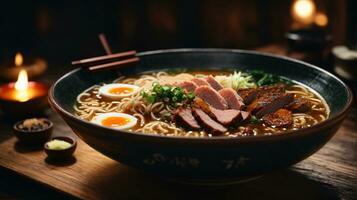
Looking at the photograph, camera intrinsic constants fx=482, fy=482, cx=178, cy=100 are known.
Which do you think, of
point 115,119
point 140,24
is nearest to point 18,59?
point 140,24

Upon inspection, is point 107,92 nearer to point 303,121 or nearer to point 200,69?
point 200,69

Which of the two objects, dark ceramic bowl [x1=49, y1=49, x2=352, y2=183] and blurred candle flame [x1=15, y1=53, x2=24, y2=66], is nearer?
dark ceramic bowl [x1=49, y1=49, x2=352, y2=183]

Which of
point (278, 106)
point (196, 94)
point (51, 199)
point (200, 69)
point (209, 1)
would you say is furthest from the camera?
point (209, 1)

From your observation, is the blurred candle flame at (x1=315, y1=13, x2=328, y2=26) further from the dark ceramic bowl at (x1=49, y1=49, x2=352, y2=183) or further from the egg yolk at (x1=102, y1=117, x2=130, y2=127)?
the egg yolk at (x1=102, y1=117, x2=130, y2=127)

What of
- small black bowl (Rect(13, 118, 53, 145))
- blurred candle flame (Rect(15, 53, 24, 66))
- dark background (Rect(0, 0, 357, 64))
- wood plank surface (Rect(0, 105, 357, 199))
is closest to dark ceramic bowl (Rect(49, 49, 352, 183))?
wood plank surface (Rect(0, 105, 357, 199))

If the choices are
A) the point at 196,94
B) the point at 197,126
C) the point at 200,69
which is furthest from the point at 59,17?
the point at 197,126

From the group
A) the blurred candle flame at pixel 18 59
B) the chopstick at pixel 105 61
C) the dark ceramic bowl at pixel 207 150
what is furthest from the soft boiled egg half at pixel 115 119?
the blurred candle flame at pixel 18 59
